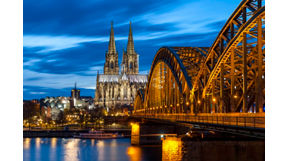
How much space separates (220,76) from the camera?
129ft

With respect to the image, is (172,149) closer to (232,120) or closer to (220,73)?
(220,73)

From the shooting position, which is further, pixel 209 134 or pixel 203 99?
pixel 203 99

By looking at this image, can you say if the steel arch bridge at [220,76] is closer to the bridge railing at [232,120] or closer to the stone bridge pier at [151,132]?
the bridge railing at [232,120]

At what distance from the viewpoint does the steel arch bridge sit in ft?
104

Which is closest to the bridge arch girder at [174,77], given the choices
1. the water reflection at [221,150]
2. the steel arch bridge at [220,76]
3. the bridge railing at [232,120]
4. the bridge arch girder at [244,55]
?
the steel arch bridge at [220,76]

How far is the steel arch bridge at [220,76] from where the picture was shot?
104ft

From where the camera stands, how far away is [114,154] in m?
75.9

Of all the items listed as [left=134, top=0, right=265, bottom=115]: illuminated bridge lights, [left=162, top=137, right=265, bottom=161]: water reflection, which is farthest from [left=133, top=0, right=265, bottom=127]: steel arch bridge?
[left=162, top=137, right=265, bottom=161]: water reflection

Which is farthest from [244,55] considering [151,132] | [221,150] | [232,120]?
[151,132]

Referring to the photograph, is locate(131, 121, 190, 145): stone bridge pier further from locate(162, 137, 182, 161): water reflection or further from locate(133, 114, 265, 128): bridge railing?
locate(133, 114, 265, 128): bridge railing
